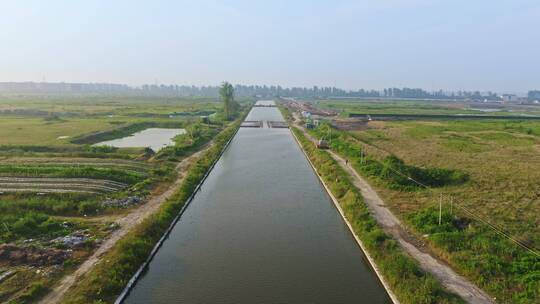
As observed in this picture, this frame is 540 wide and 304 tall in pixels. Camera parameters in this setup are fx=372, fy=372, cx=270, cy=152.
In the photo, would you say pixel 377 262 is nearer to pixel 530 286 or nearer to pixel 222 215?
pixel 530 286

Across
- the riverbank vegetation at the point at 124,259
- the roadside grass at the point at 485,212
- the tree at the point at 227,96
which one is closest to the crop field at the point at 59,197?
the riverbank vegetation at the point at 124,259

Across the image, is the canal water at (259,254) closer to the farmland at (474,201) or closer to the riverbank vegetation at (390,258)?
the riverbank vegetation at (390,258)

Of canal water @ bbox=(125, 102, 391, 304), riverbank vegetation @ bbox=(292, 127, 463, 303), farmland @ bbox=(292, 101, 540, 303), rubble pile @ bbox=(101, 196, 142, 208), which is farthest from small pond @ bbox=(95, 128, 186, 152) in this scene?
riverbank vegetation @ bbox=(292, 127, 463, 303)

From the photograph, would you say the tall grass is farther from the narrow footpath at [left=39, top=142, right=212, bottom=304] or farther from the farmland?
the narrow footpath at [left=39, top=142, right=212, bottom=304]

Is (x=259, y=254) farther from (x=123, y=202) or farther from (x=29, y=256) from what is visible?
(x=123, y=202)

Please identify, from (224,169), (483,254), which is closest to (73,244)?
(483,254)

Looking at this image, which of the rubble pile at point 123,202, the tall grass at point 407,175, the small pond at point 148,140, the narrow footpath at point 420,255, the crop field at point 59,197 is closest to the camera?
the narrow footpath at point 420,255
